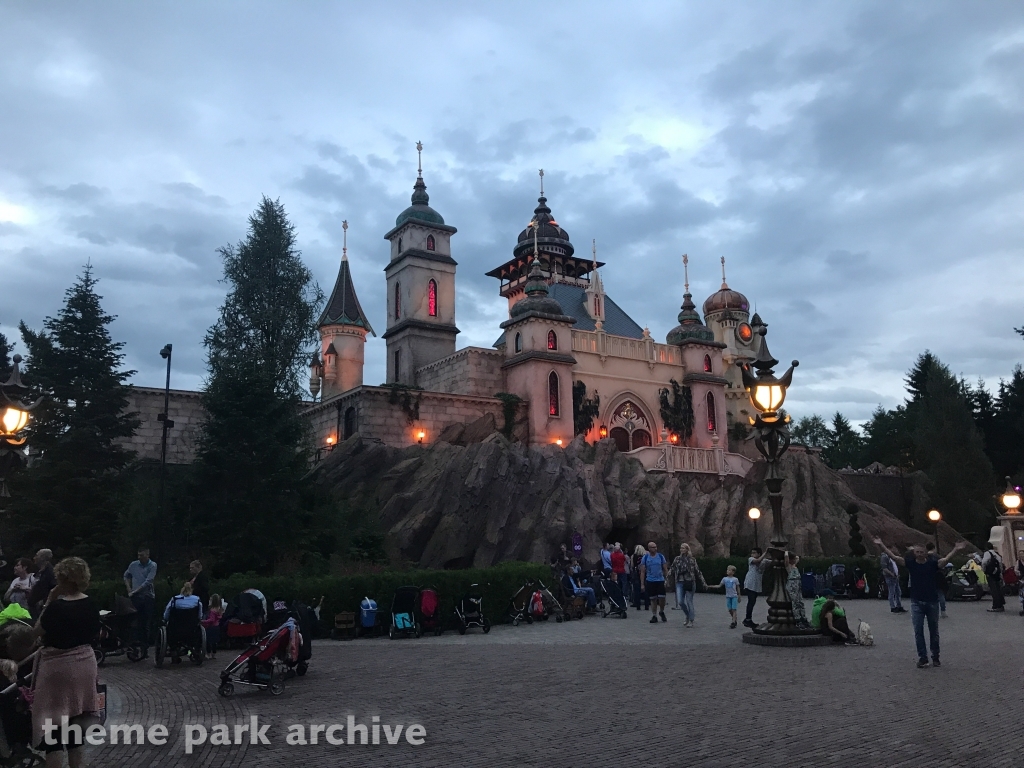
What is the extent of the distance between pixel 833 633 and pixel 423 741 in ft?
32.2

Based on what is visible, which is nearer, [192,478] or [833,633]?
[833,633]

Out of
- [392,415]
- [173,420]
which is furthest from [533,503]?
[173,420]

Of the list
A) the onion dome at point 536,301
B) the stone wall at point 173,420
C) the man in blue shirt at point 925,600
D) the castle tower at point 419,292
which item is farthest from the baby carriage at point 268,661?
the castle tower at point 419,292

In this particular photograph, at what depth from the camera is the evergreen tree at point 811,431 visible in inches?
3957

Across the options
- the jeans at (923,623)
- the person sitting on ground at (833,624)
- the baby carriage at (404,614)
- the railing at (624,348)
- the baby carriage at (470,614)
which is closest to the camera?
the jeans at (923,623)

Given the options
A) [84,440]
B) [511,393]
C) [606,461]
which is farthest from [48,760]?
[511,393]

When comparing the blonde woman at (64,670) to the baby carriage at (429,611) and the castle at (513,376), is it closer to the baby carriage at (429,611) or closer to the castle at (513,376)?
the baby carriage at (429,611)

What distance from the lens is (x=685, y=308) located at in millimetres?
52281

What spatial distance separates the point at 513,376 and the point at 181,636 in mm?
31920

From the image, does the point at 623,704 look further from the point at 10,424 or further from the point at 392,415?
the point at 392,415

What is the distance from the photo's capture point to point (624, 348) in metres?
47.8

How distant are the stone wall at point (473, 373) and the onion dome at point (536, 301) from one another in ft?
9.05

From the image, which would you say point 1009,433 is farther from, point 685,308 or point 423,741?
point 423,741

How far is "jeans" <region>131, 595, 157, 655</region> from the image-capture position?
48.0ft
